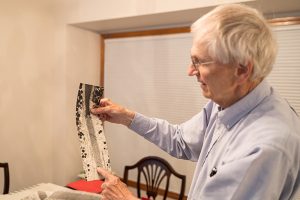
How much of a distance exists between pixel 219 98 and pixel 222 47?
20 cm

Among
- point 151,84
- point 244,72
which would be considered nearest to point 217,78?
point 244,72

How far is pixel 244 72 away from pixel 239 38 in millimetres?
112

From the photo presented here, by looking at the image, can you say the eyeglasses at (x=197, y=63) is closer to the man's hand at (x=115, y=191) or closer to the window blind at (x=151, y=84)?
the man's hand at (x=115, y=191)

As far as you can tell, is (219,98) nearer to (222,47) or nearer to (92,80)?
(222,47)

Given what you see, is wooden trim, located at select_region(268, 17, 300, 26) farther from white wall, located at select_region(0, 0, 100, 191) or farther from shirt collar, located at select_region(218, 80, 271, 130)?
white wall, located at select_region(0, 0, 100, 191)

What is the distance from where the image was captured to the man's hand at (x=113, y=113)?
141cm

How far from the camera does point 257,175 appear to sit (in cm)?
81

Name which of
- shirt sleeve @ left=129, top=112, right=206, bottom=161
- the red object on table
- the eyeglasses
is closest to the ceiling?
shirt sleeve @ left=129, top=112, right=206, bottom=161

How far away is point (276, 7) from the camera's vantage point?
218cm

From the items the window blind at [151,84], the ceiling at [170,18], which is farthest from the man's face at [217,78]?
the window blind at [151,84]

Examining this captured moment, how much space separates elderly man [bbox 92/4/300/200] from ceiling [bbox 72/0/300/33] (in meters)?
1.32

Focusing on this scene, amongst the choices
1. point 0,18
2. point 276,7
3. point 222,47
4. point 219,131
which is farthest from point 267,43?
point 0,18

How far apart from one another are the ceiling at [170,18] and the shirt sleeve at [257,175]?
154 cm

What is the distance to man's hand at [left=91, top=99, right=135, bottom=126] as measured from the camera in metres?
1.41
